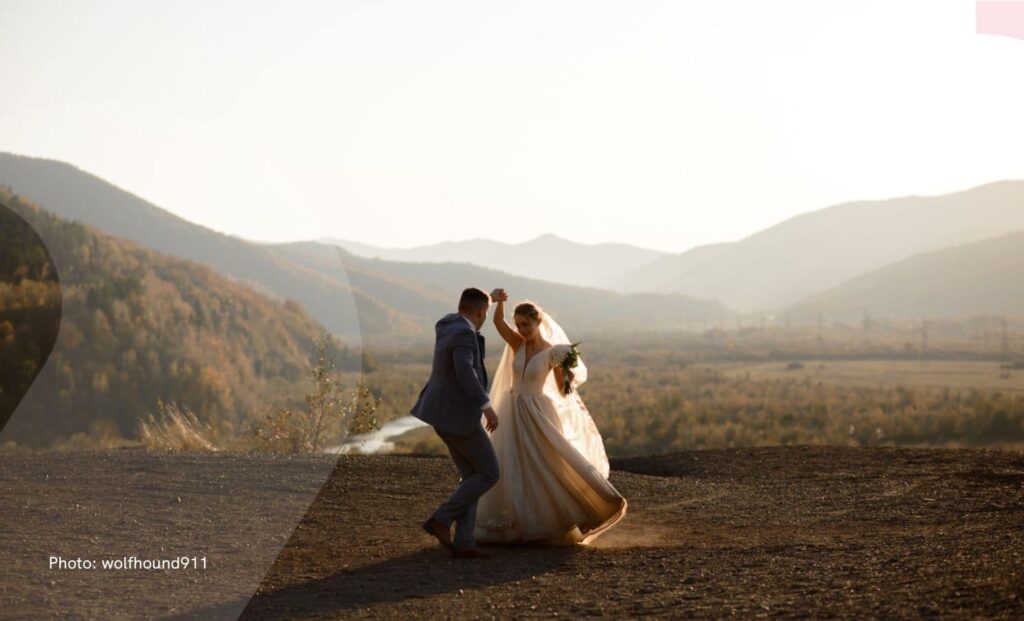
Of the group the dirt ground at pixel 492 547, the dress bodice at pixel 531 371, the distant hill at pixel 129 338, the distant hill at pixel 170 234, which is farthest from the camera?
the distant hill at pixel 170 234

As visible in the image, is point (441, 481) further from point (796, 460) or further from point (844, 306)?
point (844, 306)

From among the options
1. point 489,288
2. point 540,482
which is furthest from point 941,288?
point 540,482

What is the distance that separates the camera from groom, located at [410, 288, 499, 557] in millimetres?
8742

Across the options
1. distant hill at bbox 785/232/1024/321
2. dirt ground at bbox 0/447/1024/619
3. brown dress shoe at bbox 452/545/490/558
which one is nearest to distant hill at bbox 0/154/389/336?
dirt ground at bbox 0/447/1024/619

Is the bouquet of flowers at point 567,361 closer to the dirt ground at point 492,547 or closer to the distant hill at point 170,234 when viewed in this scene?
the dirt ground at point 492,547

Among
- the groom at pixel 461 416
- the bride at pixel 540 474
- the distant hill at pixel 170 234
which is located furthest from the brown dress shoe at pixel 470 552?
the distant hill at pixel 170 234

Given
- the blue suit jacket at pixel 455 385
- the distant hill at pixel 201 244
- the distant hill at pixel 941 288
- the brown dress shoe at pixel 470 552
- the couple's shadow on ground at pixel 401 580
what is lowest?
the couple's shadow on ground at pixel 401 580

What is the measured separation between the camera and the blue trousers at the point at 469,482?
8859mm

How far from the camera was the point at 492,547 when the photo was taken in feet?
30.8

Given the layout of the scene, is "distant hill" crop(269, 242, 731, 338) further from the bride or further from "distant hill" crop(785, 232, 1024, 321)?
the bride

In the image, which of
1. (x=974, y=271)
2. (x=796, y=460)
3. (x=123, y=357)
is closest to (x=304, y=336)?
(x=123, y=357)

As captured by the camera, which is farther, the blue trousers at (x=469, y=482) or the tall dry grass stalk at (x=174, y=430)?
the tall dry grass stalk at (x=174, y=430)

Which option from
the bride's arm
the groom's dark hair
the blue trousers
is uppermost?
the groom's dark hair

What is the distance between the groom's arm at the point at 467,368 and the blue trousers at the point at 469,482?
30cm
